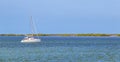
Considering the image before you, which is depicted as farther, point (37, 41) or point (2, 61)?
point (37, 41)

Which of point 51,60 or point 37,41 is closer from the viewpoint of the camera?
point 51,60

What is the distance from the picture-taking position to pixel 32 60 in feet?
189

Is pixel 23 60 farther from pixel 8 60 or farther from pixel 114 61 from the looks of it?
pixel 114 61

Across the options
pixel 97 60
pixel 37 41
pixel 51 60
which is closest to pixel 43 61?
pixel 51 60

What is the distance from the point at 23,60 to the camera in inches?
2265

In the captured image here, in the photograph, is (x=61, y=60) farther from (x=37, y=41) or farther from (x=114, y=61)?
(x=37, y=41)

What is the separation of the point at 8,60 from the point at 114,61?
1281 cm

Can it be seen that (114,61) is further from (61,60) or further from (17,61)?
(17,61)

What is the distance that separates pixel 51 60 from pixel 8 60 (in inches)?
206

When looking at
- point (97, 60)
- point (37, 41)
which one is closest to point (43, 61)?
A: point (97, 60)

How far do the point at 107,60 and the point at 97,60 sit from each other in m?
1.21

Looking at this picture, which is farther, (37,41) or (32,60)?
(37,41)

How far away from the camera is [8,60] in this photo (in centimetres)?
5762

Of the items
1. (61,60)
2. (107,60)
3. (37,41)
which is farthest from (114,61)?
(37,41)
